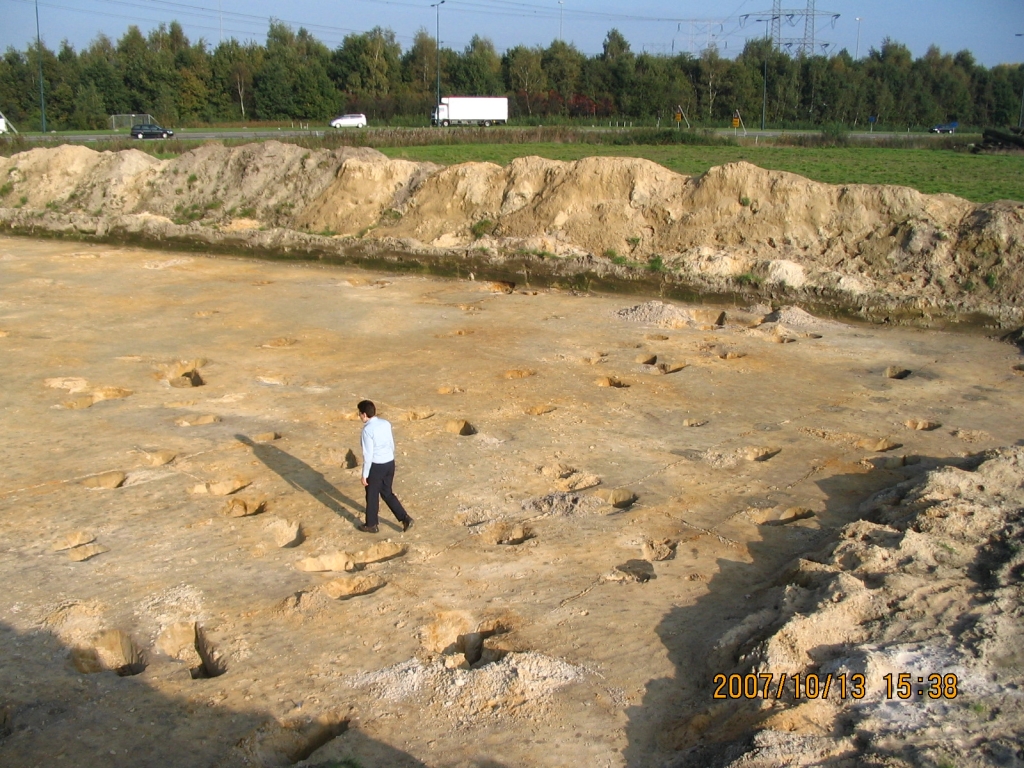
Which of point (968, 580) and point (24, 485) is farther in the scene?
point (24, 485)

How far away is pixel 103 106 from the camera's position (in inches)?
2640

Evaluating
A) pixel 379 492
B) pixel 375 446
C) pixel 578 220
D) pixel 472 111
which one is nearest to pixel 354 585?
pixel 379 492

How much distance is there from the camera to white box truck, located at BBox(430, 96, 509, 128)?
66438 millimetres

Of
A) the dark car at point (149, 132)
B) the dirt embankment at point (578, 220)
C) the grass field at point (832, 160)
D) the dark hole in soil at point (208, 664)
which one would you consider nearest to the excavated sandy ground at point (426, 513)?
the dark hole in soil at point (208, 664)

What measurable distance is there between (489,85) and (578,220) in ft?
216

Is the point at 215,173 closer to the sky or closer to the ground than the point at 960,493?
closer to the sky

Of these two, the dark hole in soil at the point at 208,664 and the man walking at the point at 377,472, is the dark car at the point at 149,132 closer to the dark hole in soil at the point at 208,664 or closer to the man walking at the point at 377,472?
the man walking at the point at 377,472

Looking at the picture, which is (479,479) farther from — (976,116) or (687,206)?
(976,116)

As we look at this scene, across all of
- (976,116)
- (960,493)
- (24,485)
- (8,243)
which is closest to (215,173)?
(8,243)

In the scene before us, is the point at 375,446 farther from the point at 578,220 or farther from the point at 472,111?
the point at 472,111

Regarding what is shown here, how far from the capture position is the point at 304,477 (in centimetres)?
838

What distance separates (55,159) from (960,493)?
82.7 ft

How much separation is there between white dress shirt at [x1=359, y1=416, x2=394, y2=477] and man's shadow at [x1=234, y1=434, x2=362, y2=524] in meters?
0.64

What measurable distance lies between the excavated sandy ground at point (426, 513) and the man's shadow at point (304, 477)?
3 centimetres
